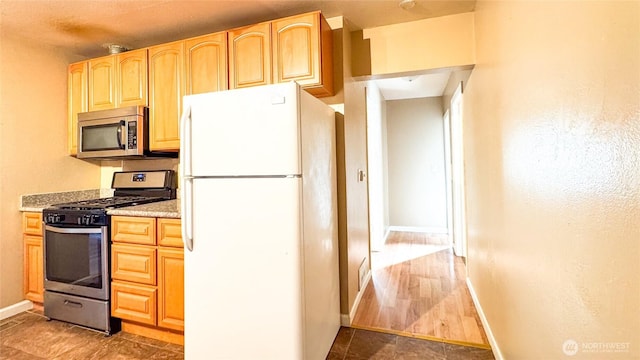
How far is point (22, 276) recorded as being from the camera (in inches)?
102

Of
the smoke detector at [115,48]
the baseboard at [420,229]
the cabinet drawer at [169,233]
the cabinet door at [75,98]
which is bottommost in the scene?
the baseboard at [420,229]

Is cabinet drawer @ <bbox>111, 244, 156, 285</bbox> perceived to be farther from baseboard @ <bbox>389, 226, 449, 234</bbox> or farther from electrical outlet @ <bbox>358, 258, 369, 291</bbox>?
baseboard @ <bbox>389, 226, 449, 234</bbox>

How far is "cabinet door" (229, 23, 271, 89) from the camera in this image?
2137mm

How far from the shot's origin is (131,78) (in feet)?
8.48

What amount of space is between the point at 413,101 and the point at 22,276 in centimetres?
569

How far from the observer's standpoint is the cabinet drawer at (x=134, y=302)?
210cm

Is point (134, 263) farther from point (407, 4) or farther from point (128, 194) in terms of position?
point (407, 4)

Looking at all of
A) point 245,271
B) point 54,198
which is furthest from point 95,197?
point 245,271

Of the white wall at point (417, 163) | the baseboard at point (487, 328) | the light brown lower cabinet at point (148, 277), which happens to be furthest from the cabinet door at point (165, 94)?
the white wall at point (417, 163)

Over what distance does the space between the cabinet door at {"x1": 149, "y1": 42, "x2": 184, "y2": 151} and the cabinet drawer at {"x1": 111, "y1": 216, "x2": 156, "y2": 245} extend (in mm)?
695

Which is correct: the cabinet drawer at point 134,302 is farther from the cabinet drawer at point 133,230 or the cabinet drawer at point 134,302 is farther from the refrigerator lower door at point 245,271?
the refrigerator lower door at point 245,271

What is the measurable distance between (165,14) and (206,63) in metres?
0.44

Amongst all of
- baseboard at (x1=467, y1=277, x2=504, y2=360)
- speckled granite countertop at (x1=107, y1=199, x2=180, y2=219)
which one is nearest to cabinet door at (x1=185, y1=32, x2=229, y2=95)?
speckled granite countertop at (x1=107, y1=199, x2=180, y2=219)

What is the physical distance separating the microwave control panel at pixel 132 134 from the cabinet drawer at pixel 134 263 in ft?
2.86
